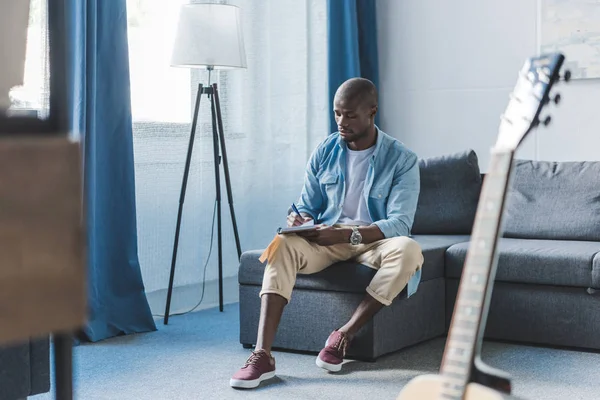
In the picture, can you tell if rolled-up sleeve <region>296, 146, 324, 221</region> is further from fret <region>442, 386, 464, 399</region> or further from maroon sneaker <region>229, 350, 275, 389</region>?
fret <region>442, 386, 464, 399</region>

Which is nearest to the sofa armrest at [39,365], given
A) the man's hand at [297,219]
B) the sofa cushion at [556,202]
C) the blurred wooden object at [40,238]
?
the man's hand at [297,219]

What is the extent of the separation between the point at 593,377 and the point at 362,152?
1.22 metres

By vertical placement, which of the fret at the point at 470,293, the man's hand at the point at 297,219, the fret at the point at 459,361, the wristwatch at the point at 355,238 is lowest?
the fret at the point at 459,361

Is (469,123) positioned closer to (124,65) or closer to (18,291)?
(124,65)

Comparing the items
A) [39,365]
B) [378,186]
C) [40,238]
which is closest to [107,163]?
[378,186]

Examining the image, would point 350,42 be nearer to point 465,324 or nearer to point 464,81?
point 464,81

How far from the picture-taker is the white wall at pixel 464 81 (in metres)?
4.84

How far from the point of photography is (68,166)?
535 mm

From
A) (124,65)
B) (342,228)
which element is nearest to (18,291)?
(342,228)

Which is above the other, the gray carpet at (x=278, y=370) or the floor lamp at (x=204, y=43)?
the floor lamp at (x=204, y=43)

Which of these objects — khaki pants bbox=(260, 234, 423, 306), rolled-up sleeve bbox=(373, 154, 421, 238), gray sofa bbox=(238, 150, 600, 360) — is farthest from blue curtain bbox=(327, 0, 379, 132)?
khaki pants bbox=(260, 234, 423, 306)

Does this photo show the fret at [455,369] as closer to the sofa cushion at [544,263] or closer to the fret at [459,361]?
the fret at [459,361]

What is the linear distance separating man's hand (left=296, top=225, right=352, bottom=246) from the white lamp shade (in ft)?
3.68

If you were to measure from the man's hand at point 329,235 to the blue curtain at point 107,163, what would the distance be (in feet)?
3.24
